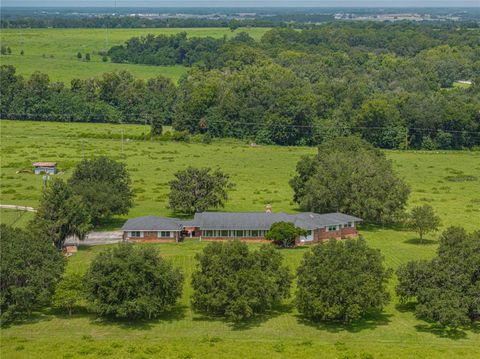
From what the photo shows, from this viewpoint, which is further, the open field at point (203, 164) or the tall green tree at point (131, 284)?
the open field at point (203, 164)

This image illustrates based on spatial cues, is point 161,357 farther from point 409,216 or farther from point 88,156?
point 88,156

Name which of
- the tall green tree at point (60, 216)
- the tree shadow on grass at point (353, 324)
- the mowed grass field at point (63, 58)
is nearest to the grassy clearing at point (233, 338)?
the tree shadow on grass at point (353, 324)

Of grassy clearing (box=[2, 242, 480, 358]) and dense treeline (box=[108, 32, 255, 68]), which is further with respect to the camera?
dense treeline (box=[108, 32, 255, 68])

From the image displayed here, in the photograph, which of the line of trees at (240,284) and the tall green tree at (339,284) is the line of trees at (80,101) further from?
the tall green tree at (339,284)

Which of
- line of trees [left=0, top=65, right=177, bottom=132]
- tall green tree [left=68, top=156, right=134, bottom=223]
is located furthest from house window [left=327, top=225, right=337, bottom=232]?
line of trees [left=0, top=65, right=177, bottom=132]

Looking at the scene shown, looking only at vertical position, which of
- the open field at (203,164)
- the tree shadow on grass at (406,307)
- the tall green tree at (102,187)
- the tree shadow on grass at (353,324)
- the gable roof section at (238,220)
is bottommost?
the open field at (203,164)

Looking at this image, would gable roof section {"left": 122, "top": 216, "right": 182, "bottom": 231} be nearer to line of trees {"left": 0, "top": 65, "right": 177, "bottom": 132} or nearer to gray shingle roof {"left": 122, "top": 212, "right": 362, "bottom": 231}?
gray shingle roof {"left": 122, "top": 212, "right": 362, "bottom": 231}

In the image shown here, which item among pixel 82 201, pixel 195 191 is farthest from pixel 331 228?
pixel 82 201
